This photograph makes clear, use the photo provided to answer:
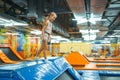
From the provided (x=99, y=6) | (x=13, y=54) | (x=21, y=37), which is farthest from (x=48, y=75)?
(x=21, y=37)

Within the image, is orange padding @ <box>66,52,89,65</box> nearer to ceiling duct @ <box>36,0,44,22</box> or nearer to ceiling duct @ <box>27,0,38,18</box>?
ceiling duct @ <box>36,0,44,22</box>

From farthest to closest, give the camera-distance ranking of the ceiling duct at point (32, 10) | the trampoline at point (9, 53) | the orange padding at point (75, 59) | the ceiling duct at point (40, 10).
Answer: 1. the trampoline at point (9, 53)
2. the orange padding at point (75, 59)
3. the ceiling duct at point (40, 10)
4. the ceiling duct at point (32, 10)

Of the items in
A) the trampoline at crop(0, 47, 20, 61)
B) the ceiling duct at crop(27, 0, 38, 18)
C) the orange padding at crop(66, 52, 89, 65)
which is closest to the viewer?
the ceiling duct at crop(27, 0, 38, 18)

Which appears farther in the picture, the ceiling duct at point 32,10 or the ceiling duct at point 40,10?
the ceiling duct at point 40,10

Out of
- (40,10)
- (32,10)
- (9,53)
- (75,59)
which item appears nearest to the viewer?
(32,10)

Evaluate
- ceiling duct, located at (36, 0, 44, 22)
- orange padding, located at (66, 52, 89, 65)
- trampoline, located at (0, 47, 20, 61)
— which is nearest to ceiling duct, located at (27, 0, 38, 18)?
ceiling duct, located at (36, 0, 44, 22)

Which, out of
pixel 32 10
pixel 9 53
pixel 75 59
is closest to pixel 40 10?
pixel 32 10

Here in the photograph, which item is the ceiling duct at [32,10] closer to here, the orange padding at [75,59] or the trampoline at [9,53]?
the orange padding at [75,59]

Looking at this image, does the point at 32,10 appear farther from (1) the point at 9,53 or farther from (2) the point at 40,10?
(1) the point at 9,53

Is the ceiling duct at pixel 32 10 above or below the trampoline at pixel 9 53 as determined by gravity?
above

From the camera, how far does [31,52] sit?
1420 cm

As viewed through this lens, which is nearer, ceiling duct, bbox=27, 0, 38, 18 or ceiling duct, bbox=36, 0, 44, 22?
ceiling duct, bbox=27, 0, 38, 18

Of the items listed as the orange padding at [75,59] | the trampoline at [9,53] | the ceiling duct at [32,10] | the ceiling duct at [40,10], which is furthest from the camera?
the trampoline at [9,53]

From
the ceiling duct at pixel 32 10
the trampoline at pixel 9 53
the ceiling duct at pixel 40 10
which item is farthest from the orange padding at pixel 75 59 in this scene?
the trampoline at pixel 9 53
